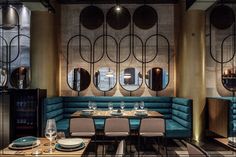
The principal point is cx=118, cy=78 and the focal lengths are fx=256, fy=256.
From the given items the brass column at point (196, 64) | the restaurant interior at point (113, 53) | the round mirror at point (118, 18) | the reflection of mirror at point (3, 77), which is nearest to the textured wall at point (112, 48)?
the restaurant interior at point (113, 53)

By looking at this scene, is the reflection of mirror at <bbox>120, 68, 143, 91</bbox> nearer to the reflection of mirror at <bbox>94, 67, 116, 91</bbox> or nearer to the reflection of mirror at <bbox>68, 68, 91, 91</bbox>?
the reflection of mirror at <bbox>94, 67, 116, 91</bbox>

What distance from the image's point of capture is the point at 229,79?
6.89m

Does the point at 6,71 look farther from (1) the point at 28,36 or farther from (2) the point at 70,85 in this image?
(2) the point at 70,85

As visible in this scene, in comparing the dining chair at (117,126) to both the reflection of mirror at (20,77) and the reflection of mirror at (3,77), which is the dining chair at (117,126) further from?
the reflection of mirror at (3,77)

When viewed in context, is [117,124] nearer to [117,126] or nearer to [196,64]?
[117,126]

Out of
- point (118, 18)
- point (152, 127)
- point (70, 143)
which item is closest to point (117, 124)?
point (152, 127)

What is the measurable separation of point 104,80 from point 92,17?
1749mm

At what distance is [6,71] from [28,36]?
1129mm

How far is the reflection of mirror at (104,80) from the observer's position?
6.98 metres

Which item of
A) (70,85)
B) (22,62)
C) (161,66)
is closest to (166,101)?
(161,66)

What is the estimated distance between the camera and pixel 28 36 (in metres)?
7.02

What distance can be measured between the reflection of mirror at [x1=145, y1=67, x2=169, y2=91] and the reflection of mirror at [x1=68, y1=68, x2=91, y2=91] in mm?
1644

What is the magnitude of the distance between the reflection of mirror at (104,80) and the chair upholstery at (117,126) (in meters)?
2.40

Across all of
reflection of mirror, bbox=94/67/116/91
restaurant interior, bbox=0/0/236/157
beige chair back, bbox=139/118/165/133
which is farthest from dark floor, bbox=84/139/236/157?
reflection of mirror, bbox=94/67/116/91
